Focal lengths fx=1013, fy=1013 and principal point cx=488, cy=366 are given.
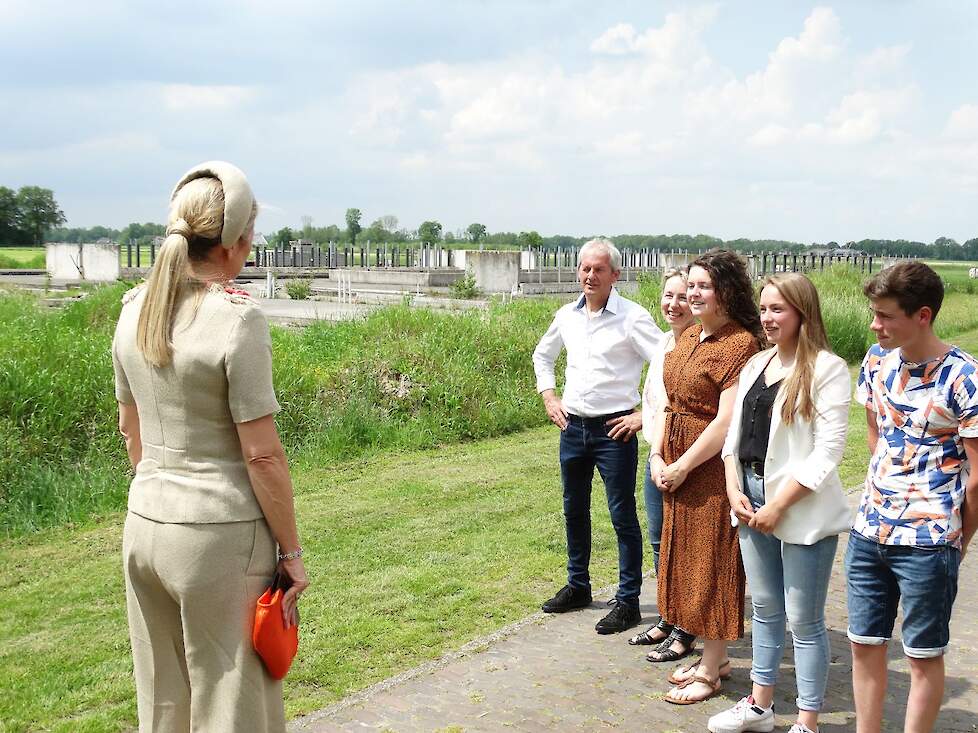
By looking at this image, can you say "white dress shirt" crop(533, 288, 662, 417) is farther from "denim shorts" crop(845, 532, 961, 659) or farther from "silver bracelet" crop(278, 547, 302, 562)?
"silver bracelet" crop(278, 547, 302, 562)

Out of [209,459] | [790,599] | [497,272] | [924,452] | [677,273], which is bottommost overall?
[790,599]

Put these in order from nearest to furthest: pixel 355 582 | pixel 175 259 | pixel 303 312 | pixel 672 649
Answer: pixel 175 259, pixel 672 649, pixel 355 582, pixel 303 312

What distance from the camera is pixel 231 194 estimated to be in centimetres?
291

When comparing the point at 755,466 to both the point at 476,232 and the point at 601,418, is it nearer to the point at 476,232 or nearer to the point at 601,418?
the point at 601,418

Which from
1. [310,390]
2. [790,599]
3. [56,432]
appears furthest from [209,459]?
[310,390]

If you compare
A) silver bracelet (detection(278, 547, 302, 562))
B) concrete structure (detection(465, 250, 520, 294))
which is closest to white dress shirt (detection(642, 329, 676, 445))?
silver bracelet (detection(278, 547, 302, 562))

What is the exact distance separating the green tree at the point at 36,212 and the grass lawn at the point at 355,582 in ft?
227

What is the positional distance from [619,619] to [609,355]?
1.44 metres

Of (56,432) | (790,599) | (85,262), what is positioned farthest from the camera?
(85,262)

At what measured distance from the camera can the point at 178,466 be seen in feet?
9.74

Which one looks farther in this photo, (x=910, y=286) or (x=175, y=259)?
(x=910, y=286)

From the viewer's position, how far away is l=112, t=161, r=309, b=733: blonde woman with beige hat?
2.90 meters

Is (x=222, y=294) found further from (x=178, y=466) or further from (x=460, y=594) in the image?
(x=460, y=594)

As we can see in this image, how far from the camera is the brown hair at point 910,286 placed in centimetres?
363
